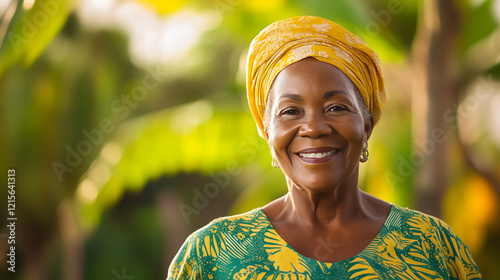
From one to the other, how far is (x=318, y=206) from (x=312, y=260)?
0.68 ft

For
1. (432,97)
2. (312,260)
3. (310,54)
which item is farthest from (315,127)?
(432,97)

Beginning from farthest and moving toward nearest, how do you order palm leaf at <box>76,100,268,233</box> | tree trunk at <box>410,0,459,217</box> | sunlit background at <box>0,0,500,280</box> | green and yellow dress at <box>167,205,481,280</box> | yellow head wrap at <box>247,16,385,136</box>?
1. tree trunk at <box>410,0,459,217</box>
2. sunlit background at <box>0,0,500,280</box>
3. palm leaf at <box>76,100,268,233</box>
4. yellow head wrap at <box>247,16,385,136</box>
5. green and yellow dress at <box>167,205,481,280</box>

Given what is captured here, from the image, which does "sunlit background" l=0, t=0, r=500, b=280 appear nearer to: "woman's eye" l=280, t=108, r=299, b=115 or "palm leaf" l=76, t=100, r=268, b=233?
"palm leaf" l=76, t=100, r=268, b=233

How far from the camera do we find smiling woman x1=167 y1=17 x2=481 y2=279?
68.9 inches


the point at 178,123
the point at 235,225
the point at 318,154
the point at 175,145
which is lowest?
the point at 235,225

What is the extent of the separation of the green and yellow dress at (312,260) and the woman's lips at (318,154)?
0.25m

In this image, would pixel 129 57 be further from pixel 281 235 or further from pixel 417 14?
pixel 281 235

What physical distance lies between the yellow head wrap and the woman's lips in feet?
0.79

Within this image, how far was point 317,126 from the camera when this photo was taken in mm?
1739

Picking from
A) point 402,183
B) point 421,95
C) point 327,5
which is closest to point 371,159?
point 402,183

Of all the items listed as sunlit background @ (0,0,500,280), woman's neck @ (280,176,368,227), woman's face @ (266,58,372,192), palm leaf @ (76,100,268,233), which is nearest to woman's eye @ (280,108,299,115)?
woman's face @ (266,58,372,192)

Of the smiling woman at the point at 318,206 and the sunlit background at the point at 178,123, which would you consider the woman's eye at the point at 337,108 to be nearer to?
the smiling woman at the point at 318,206

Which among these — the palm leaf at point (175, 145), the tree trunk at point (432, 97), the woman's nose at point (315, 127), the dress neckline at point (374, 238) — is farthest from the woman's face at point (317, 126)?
the tree trunk at point (432, 97)

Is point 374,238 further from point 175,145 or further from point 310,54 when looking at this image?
point 175,145
